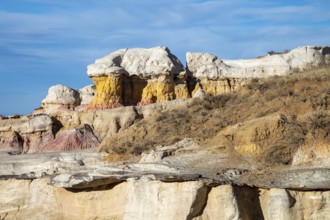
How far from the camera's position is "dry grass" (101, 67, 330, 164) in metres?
17.5

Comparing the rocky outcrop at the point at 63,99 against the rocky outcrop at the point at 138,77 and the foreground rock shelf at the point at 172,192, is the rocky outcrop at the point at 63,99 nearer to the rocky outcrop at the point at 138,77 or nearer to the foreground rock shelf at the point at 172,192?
A: the rocky outcrop at the point at 138,77

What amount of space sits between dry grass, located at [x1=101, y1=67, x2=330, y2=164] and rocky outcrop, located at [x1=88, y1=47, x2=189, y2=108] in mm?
15629

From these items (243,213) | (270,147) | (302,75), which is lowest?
(243,213)

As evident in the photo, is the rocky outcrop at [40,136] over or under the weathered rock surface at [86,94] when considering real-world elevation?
under

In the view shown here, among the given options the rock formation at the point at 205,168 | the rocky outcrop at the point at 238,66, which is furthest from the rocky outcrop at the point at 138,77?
the rock formation at the point at 205,168

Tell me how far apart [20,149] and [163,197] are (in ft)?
73.9

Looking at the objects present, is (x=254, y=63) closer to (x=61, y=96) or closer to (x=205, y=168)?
(x=61, y=96)

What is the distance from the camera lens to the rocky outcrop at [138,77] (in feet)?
129

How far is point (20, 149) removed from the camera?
37406 millimetres

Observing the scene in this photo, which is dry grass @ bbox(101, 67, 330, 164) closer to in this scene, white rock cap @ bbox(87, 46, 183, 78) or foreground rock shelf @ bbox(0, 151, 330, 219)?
foreground rock shelf @ bbox(0, 151, 330, 219)

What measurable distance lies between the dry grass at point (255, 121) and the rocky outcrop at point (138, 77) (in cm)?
1563

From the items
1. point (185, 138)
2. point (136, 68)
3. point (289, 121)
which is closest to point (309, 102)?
point (289, 121)

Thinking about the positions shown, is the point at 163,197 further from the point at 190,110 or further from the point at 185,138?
the point at 190,110

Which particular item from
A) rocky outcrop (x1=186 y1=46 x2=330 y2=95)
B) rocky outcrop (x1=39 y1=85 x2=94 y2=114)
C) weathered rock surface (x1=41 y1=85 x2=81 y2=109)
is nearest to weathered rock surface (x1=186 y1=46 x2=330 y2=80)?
rocky outcrop (x1=186 y1=46 x2=330 y2=95)
